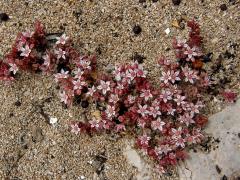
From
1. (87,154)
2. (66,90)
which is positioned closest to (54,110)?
(66,90)

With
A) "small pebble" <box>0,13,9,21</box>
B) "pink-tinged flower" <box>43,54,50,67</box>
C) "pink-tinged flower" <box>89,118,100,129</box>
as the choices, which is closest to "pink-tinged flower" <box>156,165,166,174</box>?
"pink-tinged flower" <box>89,118,100,129</box>

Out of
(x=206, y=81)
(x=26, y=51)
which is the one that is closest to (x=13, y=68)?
(x=26, y=51)

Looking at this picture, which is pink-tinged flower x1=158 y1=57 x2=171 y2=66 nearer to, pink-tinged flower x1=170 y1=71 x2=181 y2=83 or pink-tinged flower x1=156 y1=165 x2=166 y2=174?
pink-tinged flower x1=170 y1=71 x2=181 y2=83

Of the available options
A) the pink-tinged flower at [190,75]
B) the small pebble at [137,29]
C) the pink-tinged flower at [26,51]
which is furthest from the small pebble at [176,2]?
the pink-tinged flower at [26,51]

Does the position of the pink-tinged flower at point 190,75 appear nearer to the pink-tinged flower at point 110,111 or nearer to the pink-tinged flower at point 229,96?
the pink-tinged flower at point 229,96

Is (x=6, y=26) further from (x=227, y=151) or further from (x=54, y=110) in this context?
(x=227, y=151)

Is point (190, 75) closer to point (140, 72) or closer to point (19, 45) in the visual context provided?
point (140, 72)

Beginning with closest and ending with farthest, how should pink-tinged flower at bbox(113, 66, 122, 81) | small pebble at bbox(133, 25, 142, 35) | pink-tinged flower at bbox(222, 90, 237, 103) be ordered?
1. pink-tinged flower at bbox(222, 90, 237, 103)
2. pink-tinged flower at bbox(113, 66, 122, 81)
3. small pebble at bbox(133, 25, 142, 35)
